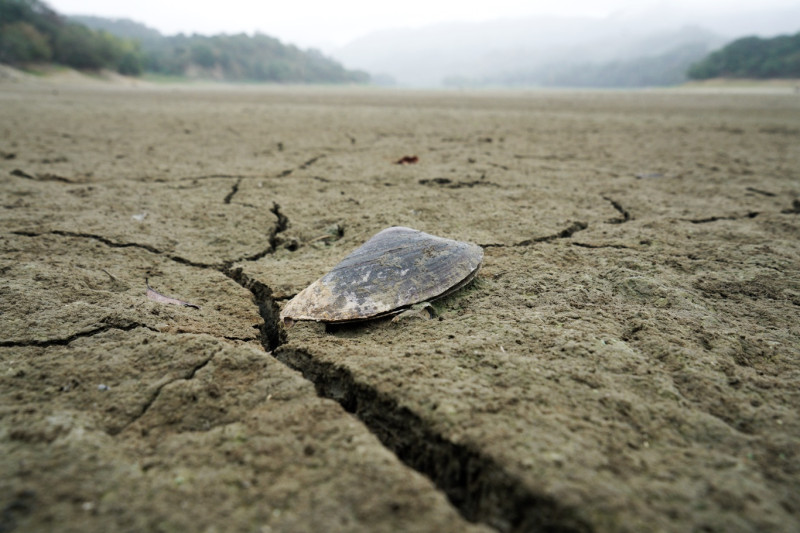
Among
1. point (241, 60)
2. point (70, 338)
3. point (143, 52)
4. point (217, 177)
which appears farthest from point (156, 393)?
point (241, 60)

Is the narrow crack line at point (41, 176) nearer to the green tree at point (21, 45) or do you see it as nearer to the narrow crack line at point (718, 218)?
the narrow crack line at point (718, 218)

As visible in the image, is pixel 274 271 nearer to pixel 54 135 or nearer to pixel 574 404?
pixel 574 404

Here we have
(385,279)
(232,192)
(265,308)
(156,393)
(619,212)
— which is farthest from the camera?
(232,192)

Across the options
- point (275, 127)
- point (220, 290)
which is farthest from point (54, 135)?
point (220, 290)

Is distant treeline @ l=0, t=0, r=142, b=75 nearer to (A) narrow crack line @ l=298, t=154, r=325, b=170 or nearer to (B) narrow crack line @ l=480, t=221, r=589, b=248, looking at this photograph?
(A) narrow crack line @ l=298, t=154, r=325, b=170

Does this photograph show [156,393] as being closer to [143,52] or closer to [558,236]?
[558,236]
